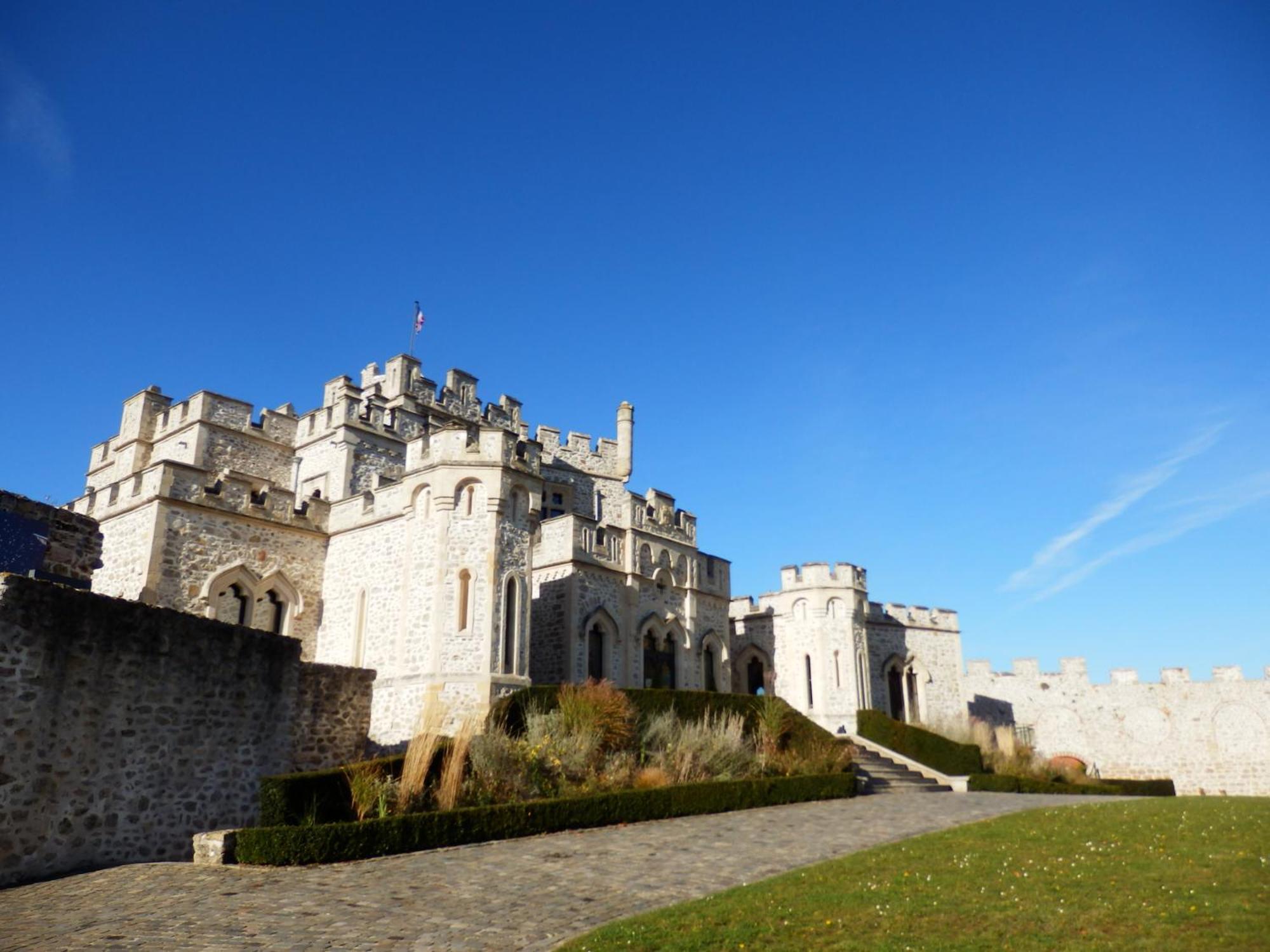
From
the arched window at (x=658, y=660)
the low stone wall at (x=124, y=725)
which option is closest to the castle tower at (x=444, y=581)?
the low stone wall at (x=124, y=725)

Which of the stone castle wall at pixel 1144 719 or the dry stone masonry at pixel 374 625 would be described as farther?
the stone castle wall at pixel 1144 719

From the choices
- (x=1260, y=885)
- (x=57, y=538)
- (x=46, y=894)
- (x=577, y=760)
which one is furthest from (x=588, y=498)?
(x=1260, y=885)

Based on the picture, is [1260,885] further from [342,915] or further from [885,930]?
[342,915]

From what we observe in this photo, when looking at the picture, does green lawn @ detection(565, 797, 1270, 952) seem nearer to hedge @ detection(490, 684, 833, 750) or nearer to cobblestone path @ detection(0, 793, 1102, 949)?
cobblestone path @ detection(0, 793, 1102, 949)

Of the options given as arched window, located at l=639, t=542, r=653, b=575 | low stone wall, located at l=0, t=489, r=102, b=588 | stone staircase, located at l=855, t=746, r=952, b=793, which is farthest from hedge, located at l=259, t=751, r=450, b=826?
arched window, located at l=639, t=542, r=653, b=575

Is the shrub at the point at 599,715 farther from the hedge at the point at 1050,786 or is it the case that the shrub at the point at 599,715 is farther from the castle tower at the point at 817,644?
the castle tower at the point at 817,644

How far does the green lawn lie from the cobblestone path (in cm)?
97

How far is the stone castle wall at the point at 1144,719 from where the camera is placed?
35.6m

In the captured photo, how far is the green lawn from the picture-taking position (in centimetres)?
806

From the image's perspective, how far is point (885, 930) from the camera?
27.6 feet

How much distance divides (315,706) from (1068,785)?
19841mm

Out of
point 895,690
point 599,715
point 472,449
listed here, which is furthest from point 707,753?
point 895,690

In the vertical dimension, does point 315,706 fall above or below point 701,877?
above

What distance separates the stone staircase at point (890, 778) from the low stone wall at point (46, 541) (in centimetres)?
1687
